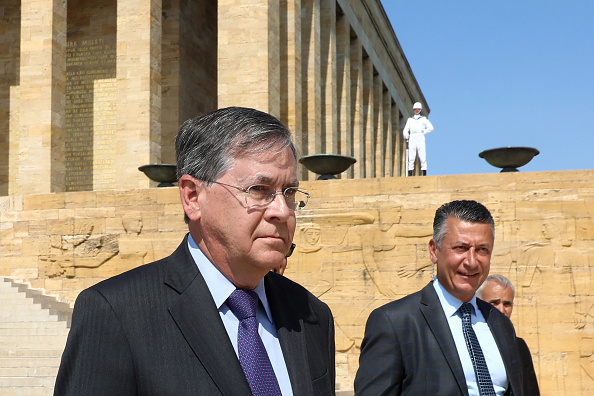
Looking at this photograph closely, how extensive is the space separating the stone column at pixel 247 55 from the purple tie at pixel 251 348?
1746cm

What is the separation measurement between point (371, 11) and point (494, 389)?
1262 inches

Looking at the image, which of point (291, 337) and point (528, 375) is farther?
point (528, 375)

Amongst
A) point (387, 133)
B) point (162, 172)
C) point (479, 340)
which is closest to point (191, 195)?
point (479, 340)

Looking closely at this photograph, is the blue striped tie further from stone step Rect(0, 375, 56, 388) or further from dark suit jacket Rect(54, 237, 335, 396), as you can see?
stone step Rect(0, 375, 56, 388)

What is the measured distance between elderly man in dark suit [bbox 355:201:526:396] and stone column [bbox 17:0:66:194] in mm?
16563

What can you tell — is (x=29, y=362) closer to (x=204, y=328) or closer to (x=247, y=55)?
(x=204, y=328)

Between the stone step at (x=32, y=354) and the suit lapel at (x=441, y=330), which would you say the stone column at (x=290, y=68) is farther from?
the suit lapel at (x=441, y=330)

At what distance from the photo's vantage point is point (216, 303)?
78.9 inches

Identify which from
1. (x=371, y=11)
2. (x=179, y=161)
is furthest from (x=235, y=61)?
(x=179, y=161)

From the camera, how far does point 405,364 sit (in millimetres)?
3383

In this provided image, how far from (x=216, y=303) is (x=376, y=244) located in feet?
37.0

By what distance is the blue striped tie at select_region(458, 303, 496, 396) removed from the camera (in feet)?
10.8

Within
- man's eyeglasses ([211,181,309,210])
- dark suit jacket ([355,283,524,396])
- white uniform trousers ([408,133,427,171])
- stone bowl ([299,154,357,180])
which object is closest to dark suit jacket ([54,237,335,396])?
man's eyeglasses ([211,181,309,210])

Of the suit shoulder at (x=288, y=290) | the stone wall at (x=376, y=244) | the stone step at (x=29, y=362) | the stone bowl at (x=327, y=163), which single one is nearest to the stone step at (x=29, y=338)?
the stone step at (x=29, y=362)
